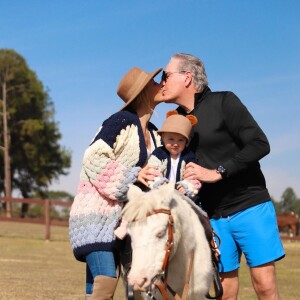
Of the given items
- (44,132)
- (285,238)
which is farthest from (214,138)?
(44,132)

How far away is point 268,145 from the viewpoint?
189 inches

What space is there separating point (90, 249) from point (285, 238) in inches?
797

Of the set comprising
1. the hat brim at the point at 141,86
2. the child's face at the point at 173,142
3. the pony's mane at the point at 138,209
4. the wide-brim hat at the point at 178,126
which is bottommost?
the pony's mane at the point at 138,209

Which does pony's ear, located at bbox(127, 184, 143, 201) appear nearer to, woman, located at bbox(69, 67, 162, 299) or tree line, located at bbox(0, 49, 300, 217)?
woman, located at bbox(69, 67, 162, 299)

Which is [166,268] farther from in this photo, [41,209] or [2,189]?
[2,189]

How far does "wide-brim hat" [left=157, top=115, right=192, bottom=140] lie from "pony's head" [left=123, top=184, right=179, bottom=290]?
69 centimetres

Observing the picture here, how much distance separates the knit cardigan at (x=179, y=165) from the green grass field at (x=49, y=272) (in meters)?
5.07

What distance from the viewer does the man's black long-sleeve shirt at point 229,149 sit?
4.75 m

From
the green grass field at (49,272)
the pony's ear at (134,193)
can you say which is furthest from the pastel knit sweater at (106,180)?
the green grass field at (49,272)

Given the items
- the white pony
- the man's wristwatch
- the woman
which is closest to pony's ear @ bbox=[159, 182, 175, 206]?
the white pony

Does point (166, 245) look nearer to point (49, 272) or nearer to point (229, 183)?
point (229, 183)

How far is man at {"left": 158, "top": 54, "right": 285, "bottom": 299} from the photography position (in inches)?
192

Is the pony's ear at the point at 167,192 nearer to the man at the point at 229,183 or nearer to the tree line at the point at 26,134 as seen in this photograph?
the man at the point at 229,183

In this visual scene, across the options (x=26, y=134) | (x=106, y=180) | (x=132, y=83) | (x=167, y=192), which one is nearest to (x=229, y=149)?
(x=132, y=83)
